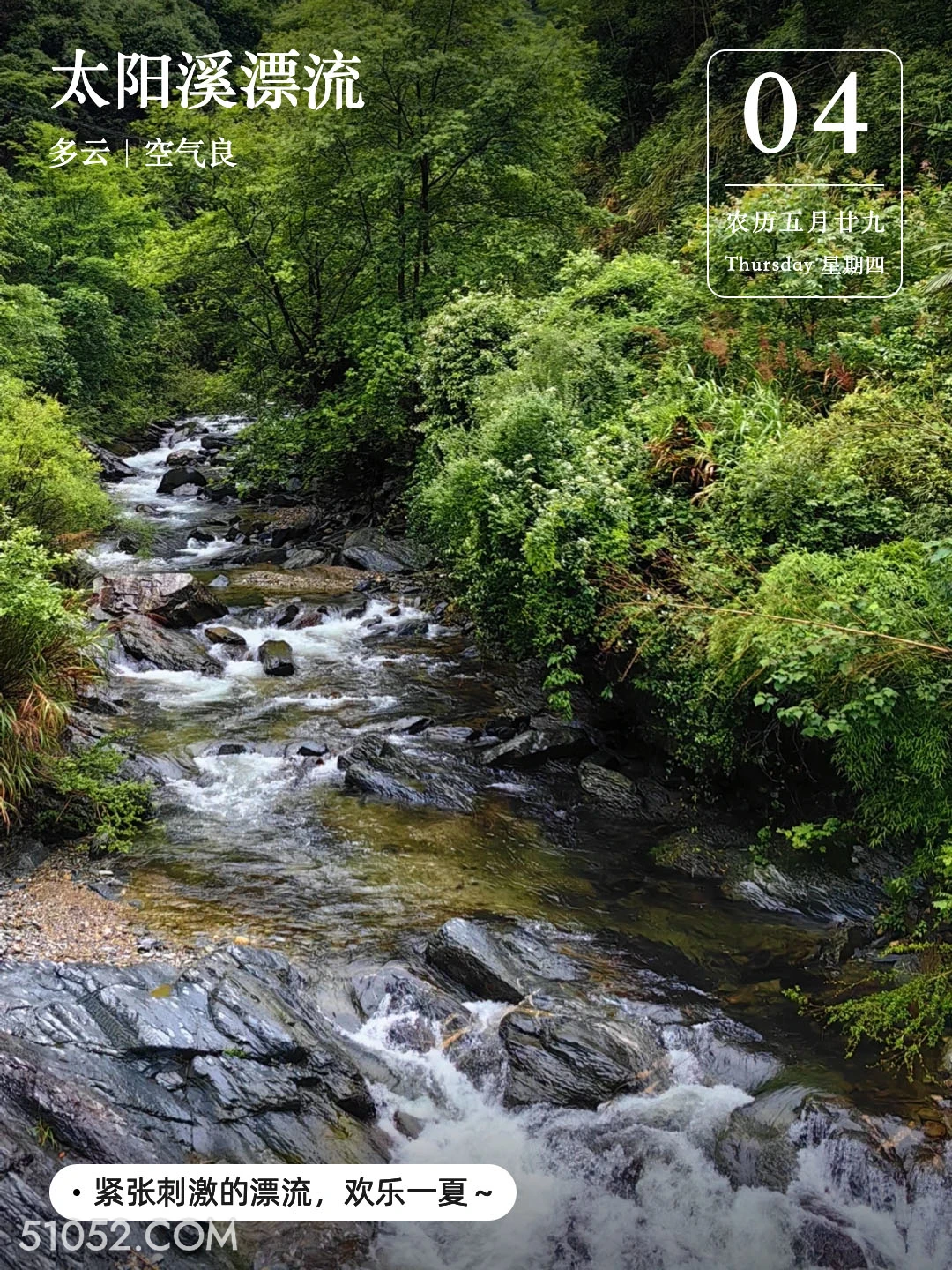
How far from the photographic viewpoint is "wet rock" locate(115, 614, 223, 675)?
1160 centimetres

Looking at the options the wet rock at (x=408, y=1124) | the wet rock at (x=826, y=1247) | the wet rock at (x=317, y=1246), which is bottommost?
the wet rock at (x=826, y=1247)

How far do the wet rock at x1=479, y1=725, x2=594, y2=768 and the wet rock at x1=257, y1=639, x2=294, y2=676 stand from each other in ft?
11.9

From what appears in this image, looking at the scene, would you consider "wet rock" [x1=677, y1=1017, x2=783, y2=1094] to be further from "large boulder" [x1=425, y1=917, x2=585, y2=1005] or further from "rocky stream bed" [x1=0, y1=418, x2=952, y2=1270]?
"large boulder" [x1=425, y1=917, x2=585, y2=1005]

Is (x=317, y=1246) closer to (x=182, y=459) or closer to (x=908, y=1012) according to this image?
(x=908, y=1012)

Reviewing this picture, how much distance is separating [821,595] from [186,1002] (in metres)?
4.89

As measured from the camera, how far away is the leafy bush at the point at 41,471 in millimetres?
11883

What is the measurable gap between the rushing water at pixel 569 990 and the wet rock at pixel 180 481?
40.1 ft

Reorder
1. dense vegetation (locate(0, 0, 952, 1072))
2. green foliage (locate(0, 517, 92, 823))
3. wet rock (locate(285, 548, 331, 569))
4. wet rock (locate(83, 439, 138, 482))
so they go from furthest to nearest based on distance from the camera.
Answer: wet rock (locate(83, 439, 138, 482))
wet rock (locate(285, 548, 331, 569))
green foliage (locate(0, 517, 92, 823))
dense vegetation (locate(0, 0, 952, 1072))

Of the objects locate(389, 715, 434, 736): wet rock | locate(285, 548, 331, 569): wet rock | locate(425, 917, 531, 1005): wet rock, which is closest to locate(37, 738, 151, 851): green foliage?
locate(389, 715, 434, 736): wet rock

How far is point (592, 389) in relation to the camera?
10.3m

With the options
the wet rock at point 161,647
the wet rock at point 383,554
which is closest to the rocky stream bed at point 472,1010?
the wet rock at point 161,647

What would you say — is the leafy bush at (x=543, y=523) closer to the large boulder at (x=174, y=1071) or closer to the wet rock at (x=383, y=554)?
the large boulder at (x=174, y=1071)

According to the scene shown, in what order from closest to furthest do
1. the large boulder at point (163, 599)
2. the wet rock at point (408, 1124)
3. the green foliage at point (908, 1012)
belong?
the wet rock at point (408, 1124) → the green foliage at point (908, 1012) → the large boulder at point (163, 599)

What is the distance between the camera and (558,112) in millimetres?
16312
